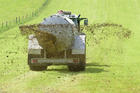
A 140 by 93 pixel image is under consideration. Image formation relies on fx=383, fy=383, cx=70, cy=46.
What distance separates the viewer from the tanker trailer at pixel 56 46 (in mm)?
16953

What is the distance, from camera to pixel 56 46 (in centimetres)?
1733

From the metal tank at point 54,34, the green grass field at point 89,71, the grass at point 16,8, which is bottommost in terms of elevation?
the green grass field at point 89,71

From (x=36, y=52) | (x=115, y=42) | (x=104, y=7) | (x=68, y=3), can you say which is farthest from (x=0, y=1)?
(x=36, y=52)

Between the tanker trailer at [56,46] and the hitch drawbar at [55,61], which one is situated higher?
the tanker trailer at [56,46]

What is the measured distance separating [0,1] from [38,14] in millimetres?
15808

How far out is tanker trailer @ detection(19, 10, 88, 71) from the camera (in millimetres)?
16953

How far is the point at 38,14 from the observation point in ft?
200

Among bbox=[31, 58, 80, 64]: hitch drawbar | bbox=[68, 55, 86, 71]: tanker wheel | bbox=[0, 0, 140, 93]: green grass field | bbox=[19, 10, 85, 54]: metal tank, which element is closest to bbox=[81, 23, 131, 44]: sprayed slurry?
bbox=[0, 0, 140, 93]: green grass field

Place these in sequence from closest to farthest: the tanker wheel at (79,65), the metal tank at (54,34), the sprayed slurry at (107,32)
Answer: the metal tank at (54,34), the tanker wheel at (79,65), the sprayed slurry at (107,32)

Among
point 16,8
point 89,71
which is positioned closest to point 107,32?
point 89,71

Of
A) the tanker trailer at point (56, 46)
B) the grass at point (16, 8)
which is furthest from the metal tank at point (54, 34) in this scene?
the grass at point (16, 8)

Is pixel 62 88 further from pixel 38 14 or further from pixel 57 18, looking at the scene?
pixel 38 14

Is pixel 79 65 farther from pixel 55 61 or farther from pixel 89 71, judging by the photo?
pixel 55 61

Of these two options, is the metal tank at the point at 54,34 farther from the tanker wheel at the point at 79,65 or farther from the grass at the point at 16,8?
the grass at the point at 16,8
